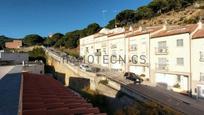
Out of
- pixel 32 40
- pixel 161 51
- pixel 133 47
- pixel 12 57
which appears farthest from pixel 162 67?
pixel 32 40

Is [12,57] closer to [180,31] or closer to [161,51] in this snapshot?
[161,51]

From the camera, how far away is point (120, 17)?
10050cm

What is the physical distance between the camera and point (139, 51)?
48.1m

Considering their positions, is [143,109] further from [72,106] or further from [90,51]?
[90,51]

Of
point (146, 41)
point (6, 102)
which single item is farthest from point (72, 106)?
point (146, 41)

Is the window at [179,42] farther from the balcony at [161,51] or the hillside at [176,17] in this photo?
the hillside at [176,17]

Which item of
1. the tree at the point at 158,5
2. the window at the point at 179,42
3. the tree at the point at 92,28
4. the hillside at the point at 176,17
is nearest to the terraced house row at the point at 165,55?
the window at the point at 179,42

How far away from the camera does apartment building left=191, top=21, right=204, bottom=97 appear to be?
34.2 meters

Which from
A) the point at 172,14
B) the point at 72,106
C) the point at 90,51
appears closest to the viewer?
the point at 72,106

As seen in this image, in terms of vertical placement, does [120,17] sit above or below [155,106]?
above

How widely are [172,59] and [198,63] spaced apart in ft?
17.4

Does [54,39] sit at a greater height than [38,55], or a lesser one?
greater

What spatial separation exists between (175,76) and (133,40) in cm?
1369

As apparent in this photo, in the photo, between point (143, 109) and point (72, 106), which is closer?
point (72, 106)
